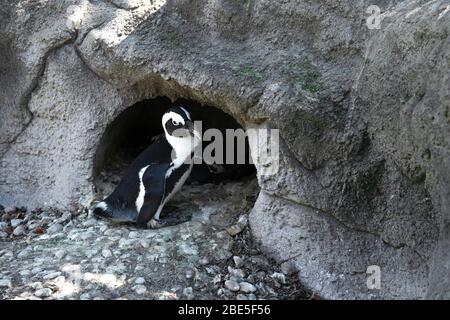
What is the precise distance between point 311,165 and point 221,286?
55 centimetres

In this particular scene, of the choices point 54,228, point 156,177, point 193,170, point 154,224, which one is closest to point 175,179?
point 156,177

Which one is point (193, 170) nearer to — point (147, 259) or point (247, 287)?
point (147, 259)

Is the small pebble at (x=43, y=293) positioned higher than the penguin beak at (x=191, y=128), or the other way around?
the penguin beak at (x=191, y=128)

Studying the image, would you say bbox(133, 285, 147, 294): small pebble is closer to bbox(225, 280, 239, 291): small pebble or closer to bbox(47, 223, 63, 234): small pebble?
bbox(225, 280, 239, 291): small pebble

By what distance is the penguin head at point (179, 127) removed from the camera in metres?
2.93

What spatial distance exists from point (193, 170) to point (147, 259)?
0.87 m

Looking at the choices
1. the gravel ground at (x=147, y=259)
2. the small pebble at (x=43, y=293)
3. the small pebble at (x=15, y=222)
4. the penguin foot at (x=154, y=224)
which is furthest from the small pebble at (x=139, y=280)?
the small pebble at (x=15, y=222)

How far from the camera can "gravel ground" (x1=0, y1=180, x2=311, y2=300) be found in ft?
7.96

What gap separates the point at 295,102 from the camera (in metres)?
2.47

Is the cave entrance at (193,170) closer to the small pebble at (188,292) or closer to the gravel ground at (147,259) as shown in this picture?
the gravel ground at (147,259)

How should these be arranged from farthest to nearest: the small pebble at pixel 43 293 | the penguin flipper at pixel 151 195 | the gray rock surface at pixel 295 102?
the penguin flipper at pixel 151 195 < the small pebble at pixel 43 293 < the gray rock surface at pixel 295 102
